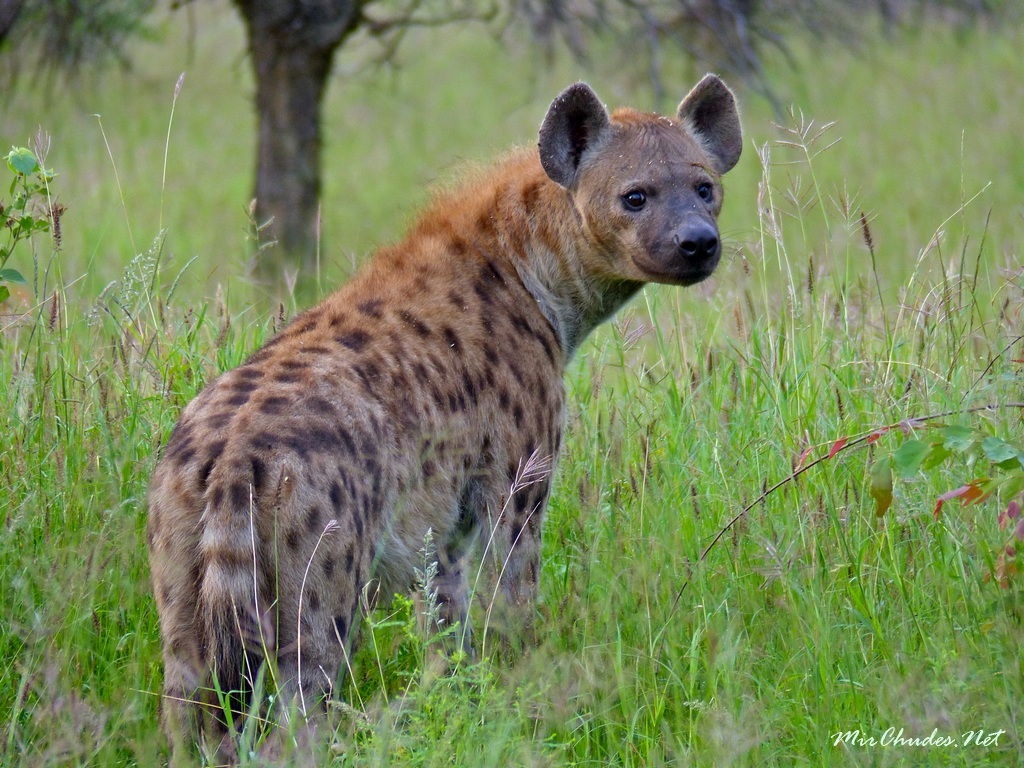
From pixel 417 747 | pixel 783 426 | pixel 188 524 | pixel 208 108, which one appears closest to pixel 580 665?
pixel 417 747

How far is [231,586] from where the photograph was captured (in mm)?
2652

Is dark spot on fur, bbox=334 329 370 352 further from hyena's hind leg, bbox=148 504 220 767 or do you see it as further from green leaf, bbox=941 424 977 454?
green leaf, bbox=941 424 977 454

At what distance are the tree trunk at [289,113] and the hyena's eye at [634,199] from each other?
14.8 ft

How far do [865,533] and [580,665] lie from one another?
1.10 m

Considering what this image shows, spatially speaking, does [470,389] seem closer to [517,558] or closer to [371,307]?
[371,307]

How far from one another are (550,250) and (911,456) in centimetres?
153

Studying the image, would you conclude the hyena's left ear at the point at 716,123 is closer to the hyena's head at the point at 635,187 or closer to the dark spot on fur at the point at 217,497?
the hyena's head at the point at 635,187

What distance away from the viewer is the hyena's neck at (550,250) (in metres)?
4.00

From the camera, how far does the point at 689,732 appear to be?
3.06 m

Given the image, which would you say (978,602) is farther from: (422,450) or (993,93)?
(993,93)

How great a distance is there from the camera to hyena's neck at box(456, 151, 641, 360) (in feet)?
13.1

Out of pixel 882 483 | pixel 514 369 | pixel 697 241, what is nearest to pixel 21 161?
pixel 514 369

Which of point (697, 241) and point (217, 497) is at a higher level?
point (697, 241)

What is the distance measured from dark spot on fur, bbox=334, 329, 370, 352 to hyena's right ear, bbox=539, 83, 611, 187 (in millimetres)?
993
